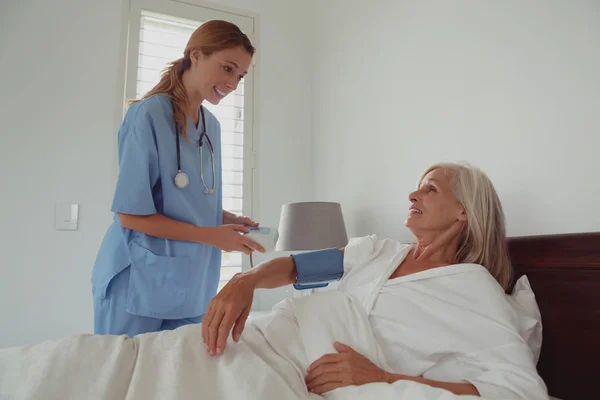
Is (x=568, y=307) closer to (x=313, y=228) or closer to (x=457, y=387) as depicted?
(x=457, y=387)

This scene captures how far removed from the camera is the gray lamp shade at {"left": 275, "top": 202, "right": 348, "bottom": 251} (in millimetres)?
1899

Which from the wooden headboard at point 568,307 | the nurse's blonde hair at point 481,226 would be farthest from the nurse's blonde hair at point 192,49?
the wooden headboard at point 568,307

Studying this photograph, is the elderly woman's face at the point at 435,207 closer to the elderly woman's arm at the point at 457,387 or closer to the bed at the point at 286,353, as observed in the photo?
the bed at the point at 286,353

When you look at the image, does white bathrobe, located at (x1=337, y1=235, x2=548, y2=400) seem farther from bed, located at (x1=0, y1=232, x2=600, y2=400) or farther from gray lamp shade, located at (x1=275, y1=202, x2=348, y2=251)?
gray lamp shade, located at (x1=275, y1=202, x2=348, y2=251)

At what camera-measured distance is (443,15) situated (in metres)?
1.57

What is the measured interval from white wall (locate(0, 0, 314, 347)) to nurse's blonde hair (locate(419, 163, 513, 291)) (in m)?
1.82

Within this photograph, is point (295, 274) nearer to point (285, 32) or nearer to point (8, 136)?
point (8, 136)

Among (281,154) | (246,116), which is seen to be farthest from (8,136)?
(281,154)

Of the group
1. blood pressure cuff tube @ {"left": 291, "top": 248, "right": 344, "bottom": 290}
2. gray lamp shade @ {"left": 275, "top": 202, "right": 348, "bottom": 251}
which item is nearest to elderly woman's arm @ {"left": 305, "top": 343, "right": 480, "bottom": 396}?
blood pressure cuff tube @ {"left": 291, "top": 248, "right": 344, "bottom": 290}

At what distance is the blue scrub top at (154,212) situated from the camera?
1114 mm

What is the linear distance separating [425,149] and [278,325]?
3.31 feet

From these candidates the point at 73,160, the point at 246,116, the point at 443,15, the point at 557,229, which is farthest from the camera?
the point at 246,116

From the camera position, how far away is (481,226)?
1.08 meters

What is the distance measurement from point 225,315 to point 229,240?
0.33 meters
